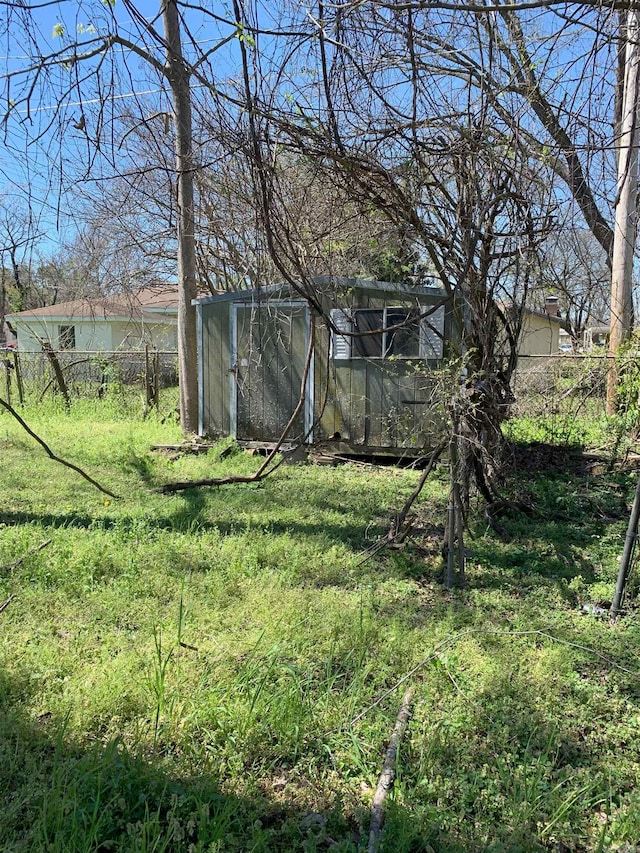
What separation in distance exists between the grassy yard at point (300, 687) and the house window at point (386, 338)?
9.57 ft

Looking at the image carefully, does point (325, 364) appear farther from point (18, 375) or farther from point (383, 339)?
point (18, 375)

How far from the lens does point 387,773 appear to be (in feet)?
6.70

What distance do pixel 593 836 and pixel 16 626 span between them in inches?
112

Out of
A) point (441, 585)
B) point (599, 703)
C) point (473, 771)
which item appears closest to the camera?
point (473, 771)

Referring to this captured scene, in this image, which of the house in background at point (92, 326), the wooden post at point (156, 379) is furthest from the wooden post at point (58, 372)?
the house in background at point (92, 326)

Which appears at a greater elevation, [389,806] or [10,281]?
[10,281]

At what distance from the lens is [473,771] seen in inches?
83.3

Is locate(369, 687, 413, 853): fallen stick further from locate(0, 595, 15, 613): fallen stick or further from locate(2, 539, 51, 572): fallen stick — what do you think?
locate(2, 539, 51, 572): fallen stick

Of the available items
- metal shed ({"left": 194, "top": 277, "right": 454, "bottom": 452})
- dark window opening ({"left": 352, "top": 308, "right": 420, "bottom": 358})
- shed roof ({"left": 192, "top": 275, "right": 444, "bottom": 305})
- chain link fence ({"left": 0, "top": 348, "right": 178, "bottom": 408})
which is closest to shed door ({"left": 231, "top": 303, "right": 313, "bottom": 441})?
metal shed ({"left": 194, "top": 277, "right": 454, "bottom": 452})

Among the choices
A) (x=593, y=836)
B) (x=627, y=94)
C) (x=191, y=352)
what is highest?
(x=627, y=94)

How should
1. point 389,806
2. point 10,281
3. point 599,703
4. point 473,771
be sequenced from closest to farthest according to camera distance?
point 389,806 < point 473,771 < point 599,703 < point 10,281

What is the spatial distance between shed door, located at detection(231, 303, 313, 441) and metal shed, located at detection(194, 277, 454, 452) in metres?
0.01

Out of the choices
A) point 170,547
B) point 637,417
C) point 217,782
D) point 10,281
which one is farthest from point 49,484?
point 10,281

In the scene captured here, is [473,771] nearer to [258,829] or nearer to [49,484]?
[258,829]
